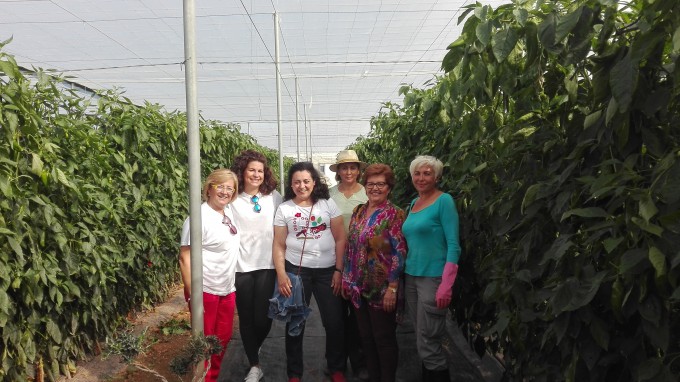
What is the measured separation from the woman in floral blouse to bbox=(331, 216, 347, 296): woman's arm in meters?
0.09

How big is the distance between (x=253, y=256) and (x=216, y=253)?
10.0 inches

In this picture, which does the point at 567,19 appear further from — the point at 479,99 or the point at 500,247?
the point at 500,247

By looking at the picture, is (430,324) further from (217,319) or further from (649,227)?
(649,227)

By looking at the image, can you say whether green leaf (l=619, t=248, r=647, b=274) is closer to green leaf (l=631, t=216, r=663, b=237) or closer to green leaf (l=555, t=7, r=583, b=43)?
green leaf (l=631, t=216, r=663, b=237)

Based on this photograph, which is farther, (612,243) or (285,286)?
(285,286)

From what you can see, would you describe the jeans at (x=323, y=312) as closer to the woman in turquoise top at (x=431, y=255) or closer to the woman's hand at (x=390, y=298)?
the woman's hand at (x=390, y=298)

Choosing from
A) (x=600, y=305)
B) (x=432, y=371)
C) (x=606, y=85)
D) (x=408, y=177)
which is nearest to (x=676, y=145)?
(x=606, y=85)

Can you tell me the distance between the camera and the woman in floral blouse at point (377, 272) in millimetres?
3604

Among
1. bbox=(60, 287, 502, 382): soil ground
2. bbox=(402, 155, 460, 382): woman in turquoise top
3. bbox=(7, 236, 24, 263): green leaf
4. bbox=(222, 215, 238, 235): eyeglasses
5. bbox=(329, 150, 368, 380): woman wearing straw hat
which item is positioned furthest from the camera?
bbox=(329, 150, 368, 380): woman wearing straw hat

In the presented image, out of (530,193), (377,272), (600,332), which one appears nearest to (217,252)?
(377,272)

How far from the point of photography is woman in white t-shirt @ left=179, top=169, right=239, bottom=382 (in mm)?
3674

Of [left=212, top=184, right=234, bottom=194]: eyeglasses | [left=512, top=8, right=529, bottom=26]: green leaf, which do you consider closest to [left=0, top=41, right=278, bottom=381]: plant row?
[left=212, top=184, right=234, bottom=194]: eyeglasses

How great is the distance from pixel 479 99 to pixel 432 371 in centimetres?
177

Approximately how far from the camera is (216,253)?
3.71m
